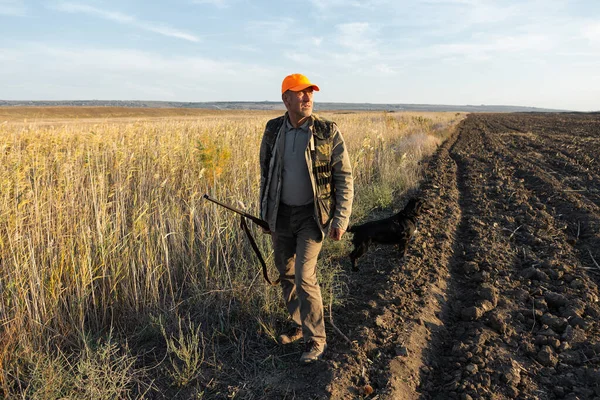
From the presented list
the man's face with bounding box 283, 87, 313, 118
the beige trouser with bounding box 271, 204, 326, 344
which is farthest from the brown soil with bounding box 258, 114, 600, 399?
the man's face with bounding box 283, 87, 313, 118

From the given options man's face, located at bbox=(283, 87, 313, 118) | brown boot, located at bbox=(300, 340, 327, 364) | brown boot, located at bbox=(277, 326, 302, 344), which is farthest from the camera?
brown boot, located at bbox=(277, 326, 302, 344)

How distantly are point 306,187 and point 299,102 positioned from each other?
604mm

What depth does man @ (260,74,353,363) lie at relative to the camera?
9.00ft

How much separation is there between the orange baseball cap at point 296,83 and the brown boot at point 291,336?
186 centimetres

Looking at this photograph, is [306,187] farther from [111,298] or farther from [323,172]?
[111,298]

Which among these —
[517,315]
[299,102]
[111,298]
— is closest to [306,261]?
[299,102]

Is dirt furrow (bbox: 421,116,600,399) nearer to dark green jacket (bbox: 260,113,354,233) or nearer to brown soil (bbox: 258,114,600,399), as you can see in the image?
brown soil (bbox: 258,114,600,399)

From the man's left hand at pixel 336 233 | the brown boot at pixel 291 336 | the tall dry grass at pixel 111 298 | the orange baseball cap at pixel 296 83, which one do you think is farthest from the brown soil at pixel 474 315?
the orange baseball cap at pixel 296 83

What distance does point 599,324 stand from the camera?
3160 mm

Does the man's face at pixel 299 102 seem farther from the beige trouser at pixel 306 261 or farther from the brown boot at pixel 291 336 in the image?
the brown boot at pixel 291 336

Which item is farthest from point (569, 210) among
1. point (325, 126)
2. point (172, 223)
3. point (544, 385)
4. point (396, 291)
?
point (172, 223)

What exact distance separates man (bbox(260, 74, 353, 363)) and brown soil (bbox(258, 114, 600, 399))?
0.46 m

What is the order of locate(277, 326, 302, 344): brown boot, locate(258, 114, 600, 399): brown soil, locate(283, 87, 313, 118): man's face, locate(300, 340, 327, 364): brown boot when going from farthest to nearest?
locate(277, 326, 302, 344): brown boot < locate(300, 340, 327, 364): brown boot < locate(283, 87, 313, 118): man's face < locate(258, 114, 600, 399): brown soil

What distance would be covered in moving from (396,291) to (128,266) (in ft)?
8.15
